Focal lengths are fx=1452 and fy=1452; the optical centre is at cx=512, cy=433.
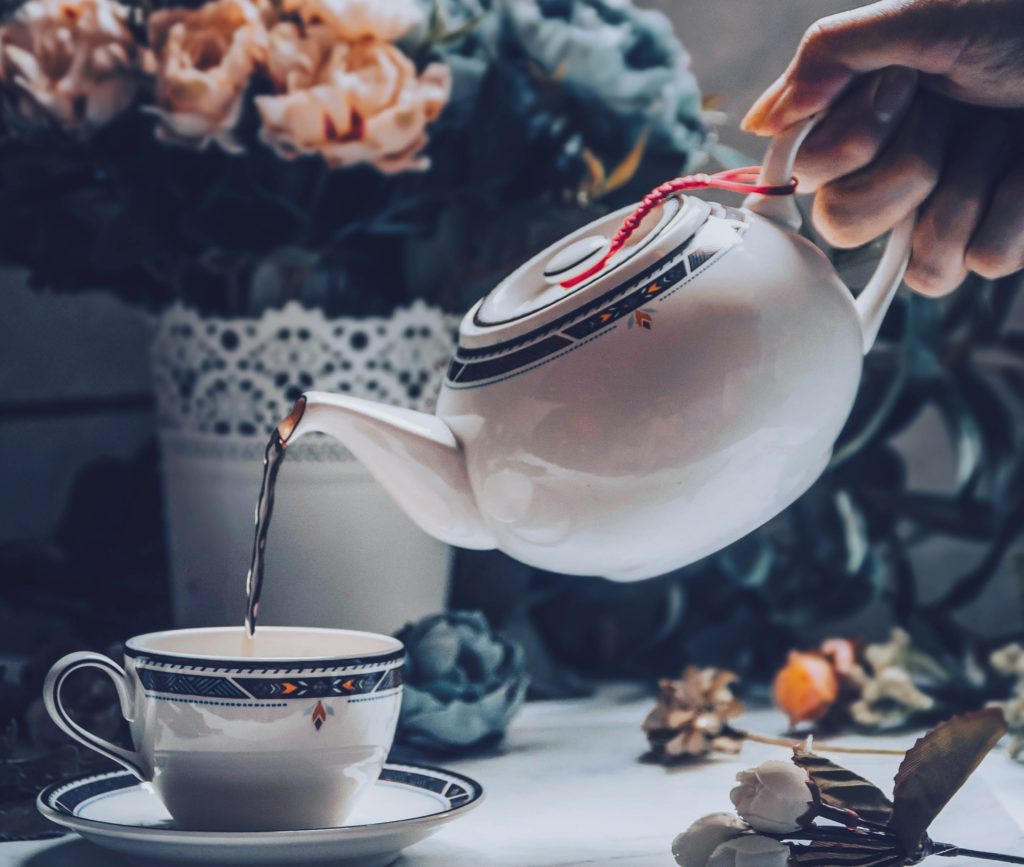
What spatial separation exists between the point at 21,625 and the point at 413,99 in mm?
588

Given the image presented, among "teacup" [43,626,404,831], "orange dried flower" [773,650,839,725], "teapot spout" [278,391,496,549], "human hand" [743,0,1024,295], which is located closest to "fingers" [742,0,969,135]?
"human hand" [743,0,1024,295]

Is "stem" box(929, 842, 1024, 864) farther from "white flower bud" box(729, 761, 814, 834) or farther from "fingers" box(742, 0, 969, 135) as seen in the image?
"fingers" box(742, 0, 969, 135)

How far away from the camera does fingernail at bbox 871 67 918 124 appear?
0.68 metres

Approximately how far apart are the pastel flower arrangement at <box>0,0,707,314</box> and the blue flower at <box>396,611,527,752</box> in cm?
23

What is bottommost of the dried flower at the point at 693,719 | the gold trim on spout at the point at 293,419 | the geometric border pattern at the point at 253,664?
the dried flower at the point at 693,719

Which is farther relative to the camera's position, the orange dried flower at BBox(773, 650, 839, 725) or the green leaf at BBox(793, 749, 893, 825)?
the orange dried flower at BBox(773, 650, 839, 725)

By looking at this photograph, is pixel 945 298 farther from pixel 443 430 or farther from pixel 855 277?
pixel 443 430

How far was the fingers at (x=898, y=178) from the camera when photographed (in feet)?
2.29

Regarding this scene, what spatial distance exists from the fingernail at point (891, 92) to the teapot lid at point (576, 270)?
11cm

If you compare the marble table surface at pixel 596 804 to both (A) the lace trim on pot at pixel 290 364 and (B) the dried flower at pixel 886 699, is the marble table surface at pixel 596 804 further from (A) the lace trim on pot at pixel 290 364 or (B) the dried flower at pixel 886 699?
(A) the lace trim on pot at pixel 290 364

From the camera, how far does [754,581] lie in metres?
1.12

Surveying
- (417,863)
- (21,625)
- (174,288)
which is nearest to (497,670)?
(417,863)

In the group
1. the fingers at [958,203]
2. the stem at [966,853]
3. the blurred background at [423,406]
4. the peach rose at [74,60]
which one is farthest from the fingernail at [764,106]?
the peach rose at [74,60]

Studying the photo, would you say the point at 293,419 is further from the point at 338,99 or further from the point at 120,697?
the point at 338,99
